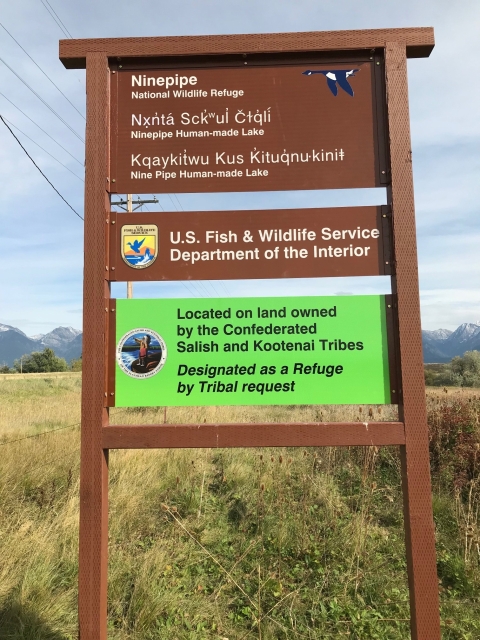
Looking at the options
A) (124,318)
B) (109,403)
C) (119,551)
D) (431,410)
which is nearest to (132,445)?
(109,403)

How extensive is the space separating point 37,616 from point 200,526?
1566 millimetres

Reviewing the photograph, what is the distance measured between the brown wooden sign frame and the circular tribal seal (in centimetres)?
11

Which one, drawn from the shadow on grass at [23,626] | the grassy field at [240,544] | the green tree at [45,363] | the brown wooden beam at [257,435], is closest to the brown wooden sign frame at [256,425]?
the brown wooden beam at [257,435]

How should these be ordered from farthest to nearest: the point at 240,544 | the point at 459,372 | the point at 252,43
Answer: the point at 459,372 < the point at 240,544 < the point at 252,43

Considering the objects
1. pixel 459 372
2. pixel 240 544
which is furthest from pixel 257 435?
pixel 459 372

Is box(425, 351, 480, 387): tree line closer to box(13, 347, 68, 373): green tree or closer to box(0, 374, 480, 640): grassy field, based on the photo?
box(0, 374, 480, 640): grassy field

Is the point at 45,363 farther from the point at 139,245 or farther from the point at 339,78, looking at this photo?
the point at 339,78

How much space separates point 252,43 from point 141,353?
1941mm

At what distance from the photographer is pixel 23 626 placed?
2656 millimetres

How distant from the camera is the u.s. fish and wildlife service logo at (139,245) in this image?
2475 millimetres

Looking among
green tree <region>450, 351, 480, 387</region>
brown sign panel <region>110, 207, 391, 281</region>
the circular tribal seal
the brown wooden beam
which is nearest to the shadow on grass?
the brown wooden beam

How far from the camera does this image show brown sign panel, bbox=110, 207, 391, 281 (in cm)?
243

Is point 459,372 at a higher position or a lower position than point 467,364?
lower

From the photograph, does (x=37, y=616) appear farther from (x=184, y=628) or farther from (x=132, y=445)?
(x=132, y=445)
